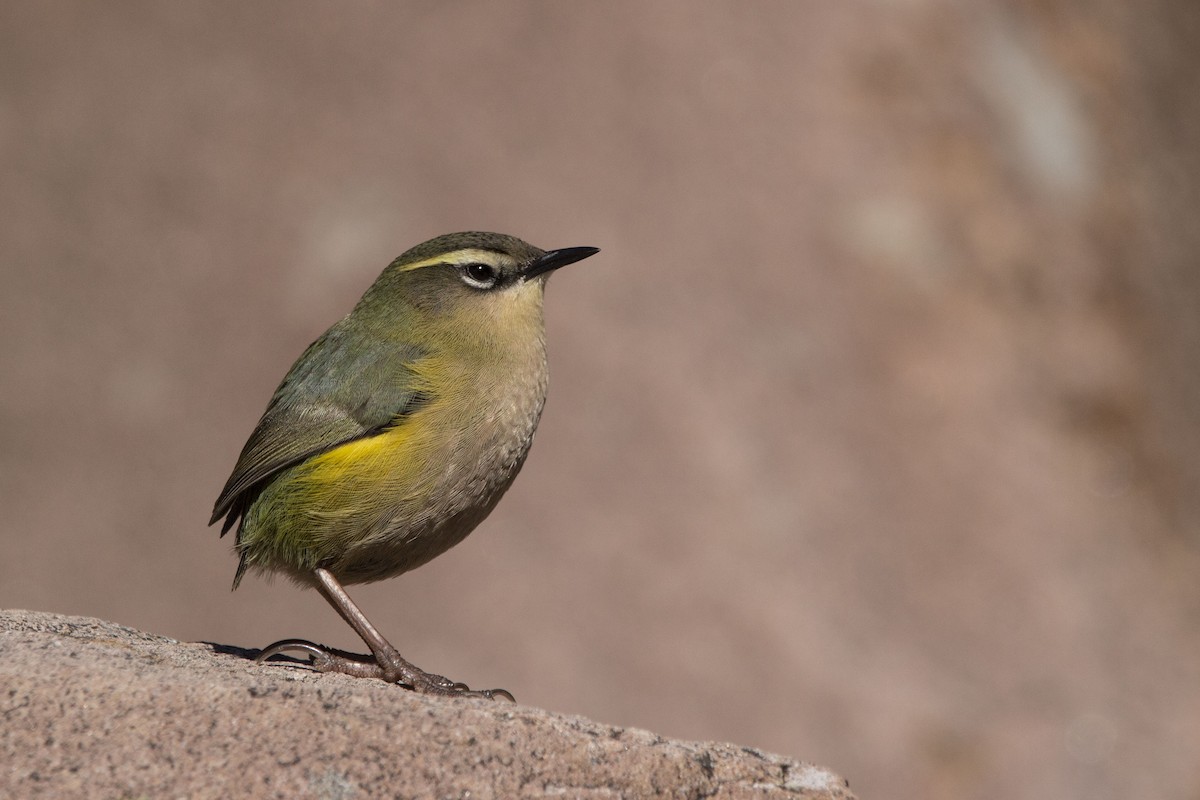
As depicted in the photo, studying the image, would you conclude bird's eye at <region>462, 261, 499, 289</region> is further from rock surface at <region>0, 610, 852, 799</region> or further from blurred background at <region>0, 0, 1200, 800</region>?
blurred background at <region>0, 0, 1200, 800</region>

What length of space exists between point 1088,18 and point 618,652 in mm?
8178

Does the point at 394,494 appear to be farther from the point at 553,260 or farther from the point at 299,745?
the point at 299,745

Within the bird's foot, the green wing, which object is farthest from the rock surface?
the green wing

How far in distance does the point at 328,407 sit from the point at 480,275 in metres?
0.99

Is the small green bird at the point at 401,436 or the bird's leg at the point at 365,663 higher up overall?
the small green bird at the point at 401,436

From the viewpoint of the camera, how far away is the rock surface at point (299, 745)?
367 centimetres

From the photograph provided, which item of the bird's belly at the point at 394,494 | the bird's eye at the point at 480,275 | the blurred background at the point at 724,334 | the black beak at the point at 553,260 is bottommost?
Result: the bird's belly at the point at 394,494

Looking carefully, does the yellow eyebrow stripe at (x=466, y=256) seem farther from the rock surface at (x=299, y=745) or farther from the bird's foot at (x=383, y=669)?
the rock surface at (x=299, y=745)

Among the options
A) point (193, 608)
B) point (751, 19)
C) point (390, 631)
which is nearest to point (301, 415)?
point (390, 631)

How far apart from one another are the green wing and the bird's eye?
0.47 meters

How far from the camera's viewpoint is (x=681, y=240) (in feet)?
38.2

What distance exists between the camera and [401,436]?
5461 mm

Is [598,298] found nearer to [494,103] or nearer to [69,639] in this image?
[494,103]

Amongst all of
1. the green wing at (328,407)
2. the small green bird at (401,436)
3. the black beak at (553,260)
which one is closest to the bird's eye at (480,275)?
the small green bird at (401,436)
